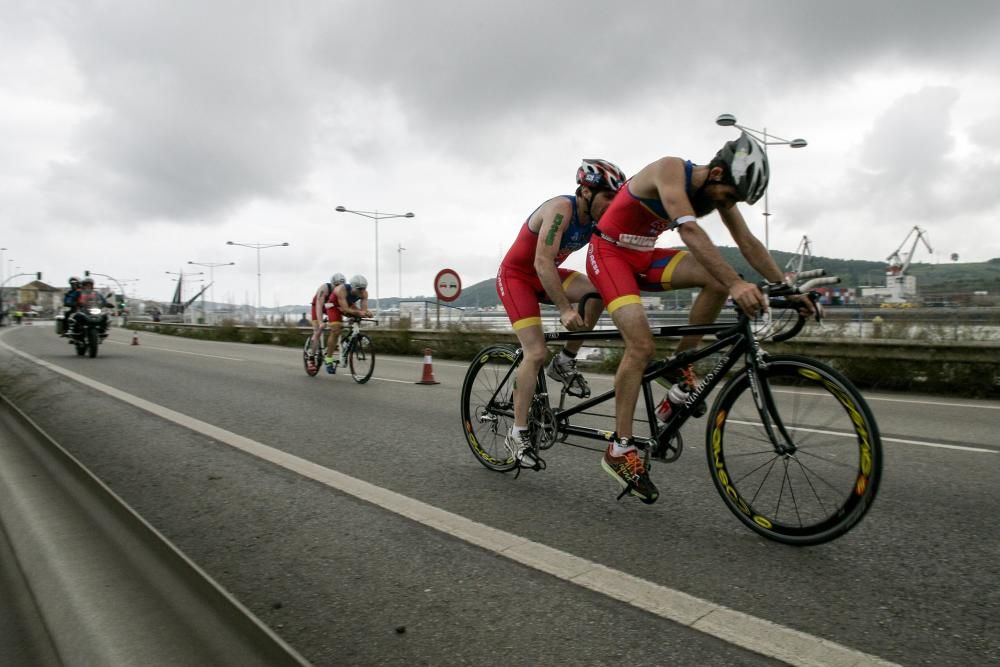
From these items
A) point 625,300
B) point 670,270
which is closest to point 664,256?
point 670,270


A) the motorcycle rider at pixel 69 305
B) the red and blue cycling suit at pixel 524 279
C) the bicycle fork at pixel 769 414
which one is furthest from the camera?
the motorcycle rider at pixel 69 305

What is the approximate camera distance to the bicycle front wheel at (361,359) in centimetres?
1052

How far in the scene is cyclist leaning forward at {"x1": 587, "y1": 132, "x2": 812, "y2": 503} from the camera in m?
3.15

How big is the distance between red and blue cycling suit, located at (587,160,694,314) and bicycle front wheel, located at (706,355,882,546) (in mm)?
760

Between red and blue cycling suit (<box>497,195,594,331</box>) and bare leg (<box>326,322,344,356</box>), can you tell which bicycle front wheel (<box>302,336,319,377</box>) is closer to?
bare leg (<box>326,322,344,356</box>)

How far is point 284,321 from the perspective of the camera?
3222 centimetres

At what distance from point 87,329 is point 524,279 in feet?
49.5

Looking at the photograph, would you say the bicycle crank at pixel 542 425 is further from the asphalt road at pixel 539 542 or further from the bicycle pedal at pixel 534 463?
the asphalt road at pixel 539 542

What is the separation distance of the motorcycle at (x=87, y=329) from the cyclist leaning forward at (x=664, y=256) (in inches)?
616

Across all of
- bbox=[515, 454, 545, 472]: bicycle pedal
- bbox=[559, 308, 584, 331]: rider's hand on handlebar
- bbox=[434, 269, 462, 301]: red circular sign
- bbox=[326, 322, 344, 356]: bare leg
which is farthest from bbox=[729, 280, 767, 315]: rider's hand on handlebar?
bbox=[434, 269, 462, 301]: red circular sign

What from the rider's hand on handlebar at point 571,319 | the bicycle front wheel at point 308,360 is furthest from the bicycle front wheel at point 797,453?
the bicycle front wheel at point 308,360

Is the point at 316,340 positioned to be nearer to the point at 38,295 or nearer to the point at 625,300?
the point at 625,300

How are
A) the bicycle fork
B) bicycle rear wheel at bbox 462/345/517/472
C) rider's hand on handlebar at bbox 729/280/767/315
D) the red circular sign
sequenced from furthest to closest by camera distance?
the red circular sign → bicycle rear wheel at bbox 462/345/517/472 → the bicycle fork → rider's hand on handlebar at bbox 729/280/767/315

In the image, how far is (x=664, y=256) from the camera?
3754 millimetres
